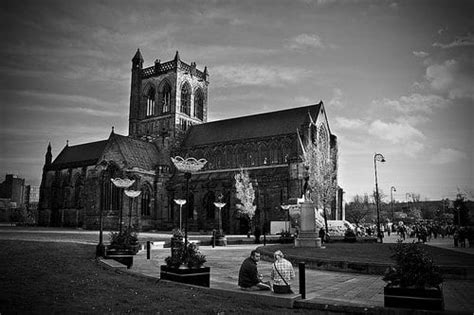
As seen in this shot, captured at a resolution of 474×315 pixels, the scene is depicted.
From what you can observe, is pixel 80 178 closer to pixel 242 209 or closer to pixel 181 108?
pixel 181 108

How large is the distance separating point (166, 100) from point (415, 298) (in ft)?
241

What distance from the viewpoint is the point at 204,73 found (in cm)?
8269

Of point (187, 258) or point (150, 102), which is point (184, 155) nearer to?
point (150, 102)

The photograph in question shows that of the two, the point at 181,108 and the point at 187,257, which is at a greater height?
the point at 181,108

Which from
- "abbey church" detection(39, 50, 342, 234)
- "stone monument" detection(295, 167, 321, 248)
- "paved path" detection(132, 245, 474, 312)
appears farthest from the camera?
"abbey church" detection(39, 50, 342, 234)

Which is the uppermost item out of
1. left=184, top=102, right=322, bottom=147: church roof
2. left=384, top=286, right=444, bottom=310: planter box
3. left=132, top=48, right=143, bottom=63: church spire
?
left=132, top=48, right=143, bottom=63: church spire

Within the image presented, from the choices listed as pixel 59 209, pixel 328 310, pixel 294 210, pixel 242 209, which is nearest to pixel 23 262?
pixel 328 310

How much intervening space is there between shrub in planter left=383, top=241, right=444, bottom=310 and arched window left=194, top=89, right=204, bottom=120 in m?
73.3

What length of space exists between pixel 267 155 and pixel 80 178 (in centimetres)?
3901

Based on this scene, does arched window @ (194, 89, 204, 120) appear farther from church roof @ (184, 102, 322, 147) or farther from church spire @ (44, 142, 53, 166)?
church spire @ (44, 142, 53, 166)

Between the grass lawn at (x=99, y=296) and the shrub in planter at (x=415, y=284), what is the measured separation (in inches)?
84.2

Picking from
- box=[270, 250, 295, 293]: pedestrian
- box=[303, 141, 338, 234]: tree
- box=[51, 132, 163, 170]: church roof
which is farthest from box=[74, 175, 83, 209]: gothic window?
box=[270, 250, 295, 293]: pedestrian

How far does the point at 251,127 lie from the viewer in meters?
65.6

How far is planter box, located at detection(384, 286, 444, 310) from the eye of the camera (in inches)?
307
